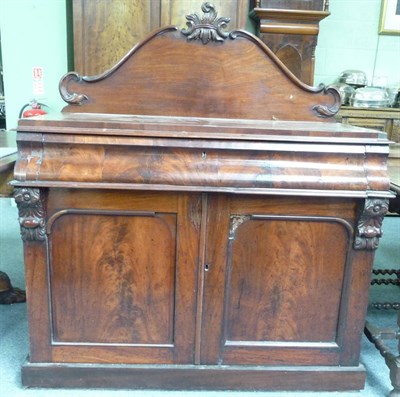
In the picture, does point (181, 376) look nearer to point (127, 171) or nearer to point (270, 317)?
point (270, 317)

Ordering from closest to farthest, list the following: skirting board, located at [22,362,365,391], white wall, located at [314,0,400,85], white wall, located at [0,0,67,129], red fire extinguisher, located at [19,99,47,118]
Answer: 1. skirting board, located at [22,362,365,391]
2. red fire extinguisher, located at [19,99,47,118]
3. white wall, located at [0,0,67,129]
4. white wall, located at [314,0,400,85]

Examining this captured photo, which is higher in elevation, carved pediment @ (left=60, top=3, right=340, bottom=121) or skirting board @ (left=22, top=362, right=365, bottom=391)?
carved pediment @ (left=60, top=3, right=340, bottom=121)

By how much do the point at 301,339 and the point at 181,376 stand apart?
0.44m

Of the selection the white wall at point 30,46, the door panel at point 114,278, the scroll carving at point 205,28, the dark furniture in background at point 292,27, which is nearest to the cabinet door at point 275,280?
the door panel at point 114,278

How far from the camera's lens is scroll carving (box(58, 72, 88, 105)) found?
165cm

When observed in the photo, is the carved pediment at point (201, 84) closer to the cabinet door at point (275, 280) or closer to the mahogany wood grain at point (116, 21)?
the cabinet door at point (275, 280)

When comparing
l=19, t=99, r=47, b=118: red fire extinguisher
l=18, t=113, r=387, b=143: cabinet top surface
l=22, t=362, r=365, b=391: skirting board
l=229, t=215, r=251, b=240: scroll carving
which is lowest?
l=22, t=362, r=365, b=391: skirting board

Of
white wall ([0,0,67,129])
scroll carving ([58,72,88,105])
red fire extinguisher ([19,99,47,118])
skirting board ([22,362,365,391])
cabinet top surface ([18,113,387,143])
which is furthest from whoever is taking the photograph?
white wall ([0,0,67,129])

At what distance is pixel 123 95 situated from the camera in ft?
5.59

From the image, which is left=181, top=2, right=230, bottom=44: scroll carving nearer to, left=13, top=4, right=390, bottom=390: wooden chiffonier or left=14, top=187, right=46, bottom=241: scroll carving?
left=13, top=4, right=390, bottom=390: wooden chiffonier

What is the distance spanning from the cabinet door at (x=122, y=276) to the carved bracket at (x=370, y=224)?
52 centimetres

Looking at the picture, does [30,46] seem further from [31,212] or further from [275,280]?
[275,280]

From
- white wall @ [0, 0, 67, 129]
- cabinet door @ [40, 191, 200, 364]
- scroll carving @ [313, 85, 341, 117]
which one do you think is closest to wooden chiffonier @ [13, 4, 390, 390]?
cabinet door @ [40, 191, 200, 364]

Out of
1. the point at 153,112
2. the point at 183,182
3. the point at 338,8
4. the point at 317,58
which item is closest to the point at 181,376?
the point at 183,182
